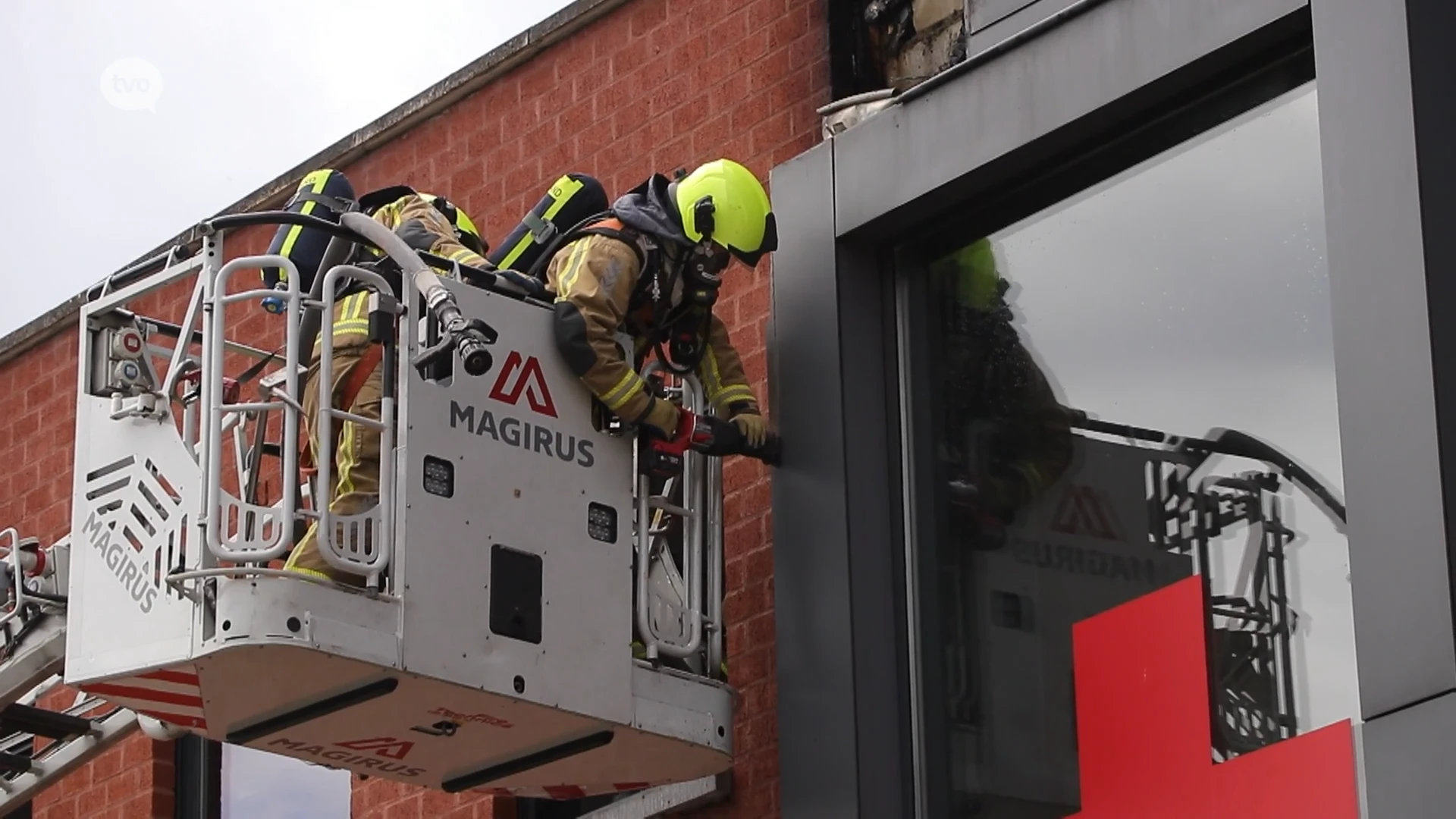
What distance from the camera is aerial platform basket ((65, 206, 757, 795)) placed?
26.6ft

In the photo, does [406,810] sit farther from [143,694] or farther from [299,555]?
[299,555]

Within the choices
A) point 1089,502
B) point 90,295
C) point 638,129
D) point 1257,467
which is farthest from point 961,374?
point 90,295

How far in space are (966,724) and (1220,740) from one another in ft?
3.99

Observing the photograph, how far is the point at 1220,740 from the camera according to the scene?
8.03 meters

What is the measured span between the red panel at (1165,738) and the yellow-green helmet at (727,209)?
182 cm

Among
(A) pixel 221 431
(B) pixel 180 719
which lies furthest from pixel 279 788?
(A) pixel 221 431

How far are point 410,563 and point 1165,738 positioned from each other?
241cm

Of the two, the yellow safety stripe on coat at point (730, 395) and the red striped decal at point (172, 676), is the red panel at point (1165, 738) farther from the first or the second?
the red striped decal at point (172, 676)

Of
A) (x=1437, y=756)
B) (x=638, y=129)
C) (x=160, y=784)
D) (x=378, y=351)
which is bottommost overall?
(x=1437, y=756)

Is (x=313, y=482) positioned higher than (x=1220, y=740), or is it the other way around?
(x=313, y=482)

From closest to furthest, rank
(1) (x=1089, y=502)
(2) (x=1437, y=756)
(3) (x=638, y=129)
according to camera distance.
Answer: (2) (x=1437, y=756), (1) (x=1089, y=502), (3) (x=638, y=129)

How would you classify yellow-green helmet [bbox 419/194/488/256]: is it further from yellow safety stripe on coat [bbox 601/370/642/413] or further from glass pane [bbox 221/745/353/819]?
glass pane [bbox 221/745/353/819]

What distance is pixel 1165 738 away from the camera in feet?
27.0

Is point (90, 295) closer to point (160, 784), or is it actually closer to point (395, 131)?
point (395, 131)
